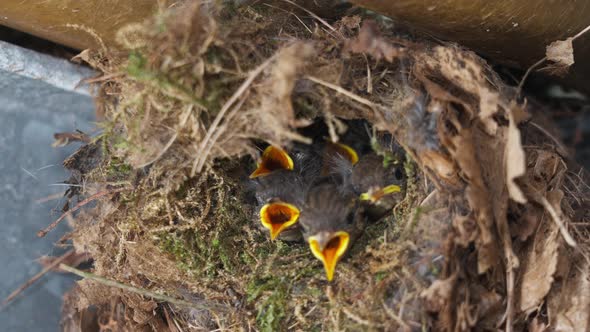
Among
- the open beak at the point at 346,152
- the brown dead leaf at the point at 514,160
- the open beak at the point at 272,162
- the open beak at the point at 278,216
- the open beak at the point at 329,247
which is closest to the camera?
the brown dead leaf at the point at 514,160

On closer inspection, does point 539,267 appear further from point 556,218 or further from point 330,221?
point 330,221

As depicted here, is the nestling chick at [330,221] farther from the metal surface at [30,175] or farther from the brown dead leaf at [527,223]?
the metal surface at [30,175]

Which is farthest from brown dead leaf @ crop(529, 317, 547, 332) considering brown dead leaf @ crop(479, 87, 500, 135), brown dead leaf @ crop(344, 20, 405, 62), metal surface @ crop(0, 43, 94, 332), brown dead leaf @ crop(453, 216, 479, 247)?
metal surface @ crop(0, 43, 94, 332)

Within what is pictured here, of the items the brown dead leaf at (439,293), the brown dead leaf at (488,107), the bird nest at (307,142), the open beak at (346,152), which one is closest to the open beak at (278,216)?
the bird nest at (307,142)

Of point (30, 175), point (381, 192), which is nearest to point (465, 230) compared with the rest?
point (381, 192)

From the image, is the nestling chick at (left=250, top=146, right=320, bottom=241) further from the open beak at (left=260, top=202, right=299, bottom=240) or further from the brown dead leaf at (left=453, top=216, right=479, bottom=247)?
the brown dead leaf at (left=453, top=216, right=479, bottom=247)

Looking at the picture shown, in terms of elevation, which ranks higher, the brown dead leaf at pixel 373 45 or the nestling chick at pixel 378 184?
the brown dead leaf at pixel 373 45
